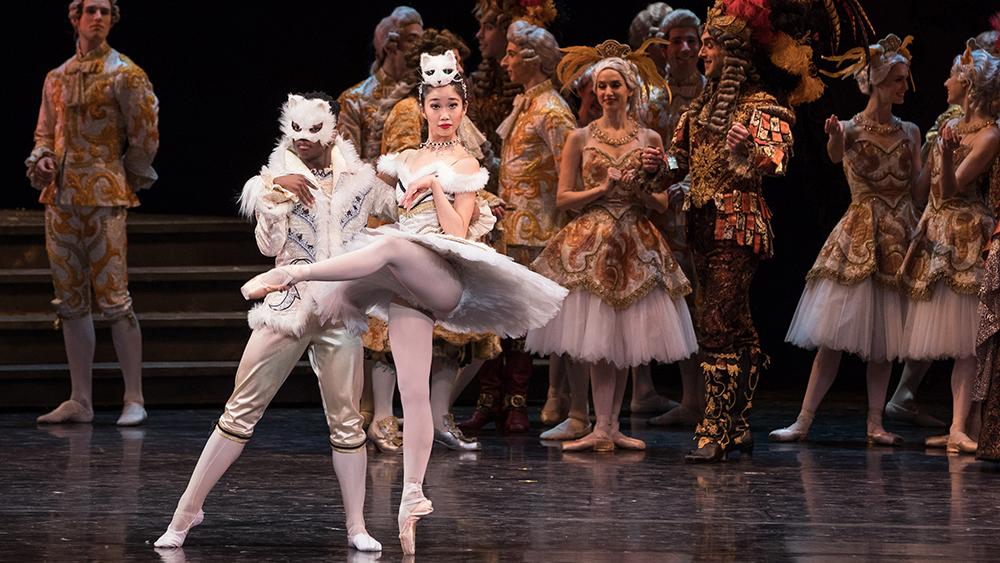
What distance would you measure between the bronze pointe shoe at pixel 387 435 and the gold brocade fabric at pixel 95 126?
1.81m

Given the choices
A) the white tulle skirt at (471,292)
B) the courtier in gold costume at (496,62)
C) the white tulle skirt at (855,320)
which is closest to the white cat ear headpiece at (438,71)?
the white tulle skirt at (471,292)

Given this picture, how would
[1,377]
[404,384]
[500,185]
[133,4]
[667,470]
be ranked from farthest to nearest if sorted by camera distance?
[133,4] < [1,377] < [500,185] < [667,470] < [404,384]

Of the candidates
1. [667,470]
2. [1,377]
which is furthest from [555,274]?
[1,377]

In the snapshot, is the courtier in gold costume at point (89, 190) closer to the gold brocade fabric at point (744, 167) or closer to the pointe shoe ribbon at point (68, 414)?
the pointe shoe ribbon at point (68, 414)

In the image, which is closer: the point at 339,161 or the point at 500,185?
the point at 339,161

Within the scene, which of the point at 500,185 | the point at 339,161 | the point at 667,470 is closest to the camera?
the point at 339,161

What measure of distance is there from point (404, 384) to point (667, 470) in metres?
1.57

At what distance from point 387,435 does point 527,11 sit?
7.10 ft

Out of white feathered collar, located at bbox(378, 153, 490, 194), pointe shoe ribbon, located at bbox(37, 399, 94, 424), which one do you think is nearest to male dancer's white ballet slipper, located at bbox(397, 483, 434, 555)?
white feathered collar, located at bbox(378, 153, 490, 194)

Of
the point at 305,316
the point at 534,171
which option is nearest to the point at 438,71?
the point at 305,316

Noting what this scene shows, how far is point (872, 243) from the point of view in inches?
202

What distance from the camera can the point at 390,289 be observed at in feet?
→ 10.6

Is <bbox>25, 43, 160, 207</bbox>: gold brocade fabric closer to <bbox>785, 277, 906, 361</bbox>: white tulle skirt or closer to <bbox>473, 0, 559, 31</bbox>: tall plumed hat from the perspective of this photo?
<bbox>473, 0, 559, 31</bbox>: tall plumed hat

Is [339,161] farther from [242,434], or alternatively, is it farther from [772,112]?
[772,112]
